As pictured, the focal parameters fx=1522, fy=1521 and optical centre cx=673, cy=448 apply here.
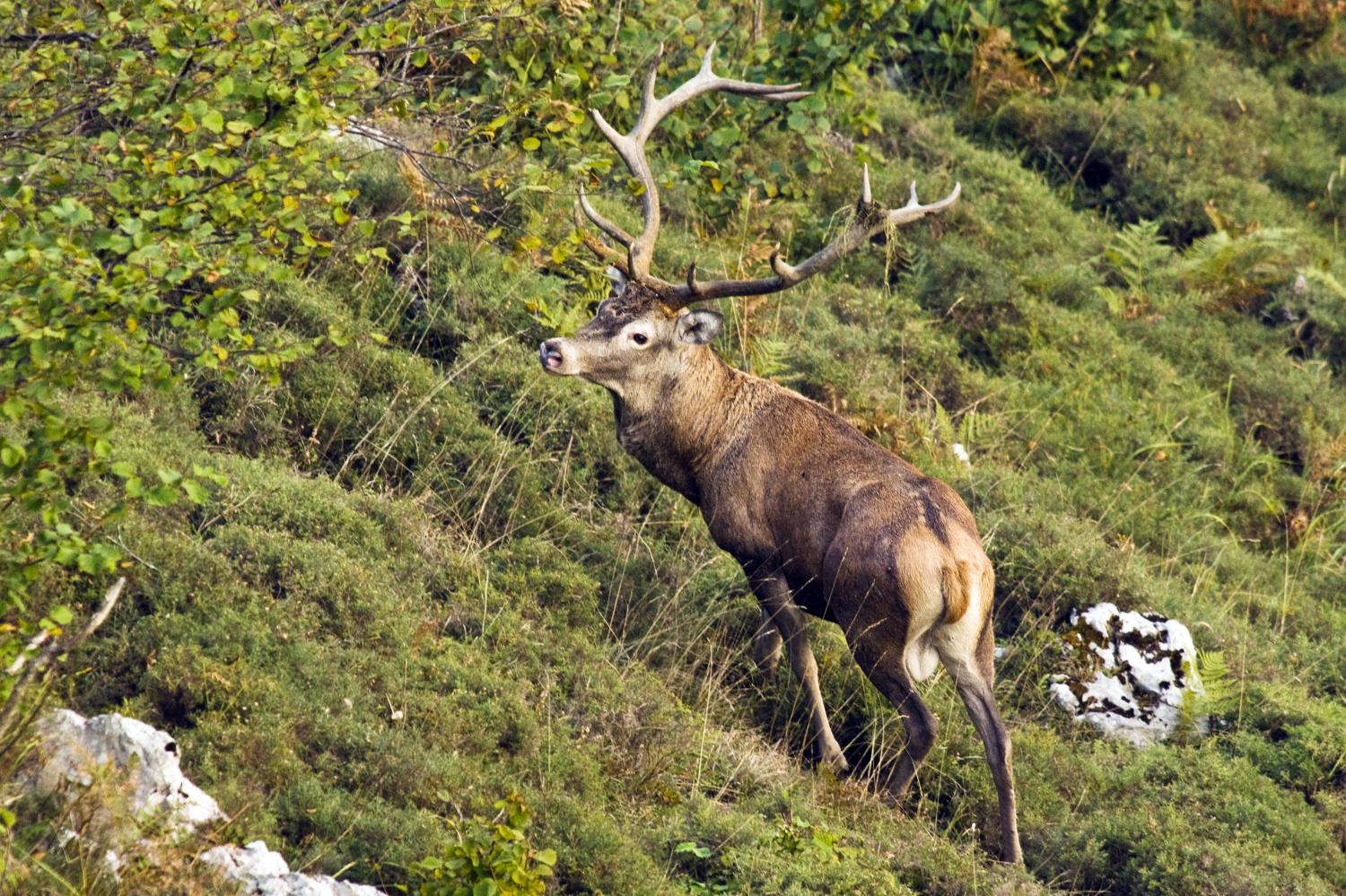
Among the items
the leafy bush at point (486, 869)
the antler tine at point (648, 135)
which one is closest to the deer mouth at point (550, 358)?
the antler tine at point (648, 135)

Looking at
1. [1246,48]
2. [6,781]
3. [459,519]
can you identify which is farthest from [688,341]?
[1246,48]

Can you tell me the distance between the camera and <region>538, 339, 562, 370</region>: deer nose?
772 cm

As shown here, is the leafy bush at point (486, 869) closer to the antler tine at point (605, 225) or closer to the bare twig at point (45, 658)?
the bare twig at point (45, 658)

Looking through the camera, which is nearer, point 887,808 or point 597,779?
point 597,779

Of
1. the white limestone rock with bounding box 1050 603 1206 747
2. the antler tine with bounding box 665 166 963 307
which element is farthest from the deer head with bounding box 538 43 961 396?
the white limestone rock with bounding box 1050 603 1206 747

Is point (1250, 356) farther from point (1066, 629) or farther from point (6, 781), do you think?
point (6, 781)

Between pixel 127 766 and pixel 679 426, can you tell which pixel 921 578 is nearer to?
pixel 679 426

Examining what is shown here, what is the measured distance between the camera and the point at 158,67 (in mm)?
5918

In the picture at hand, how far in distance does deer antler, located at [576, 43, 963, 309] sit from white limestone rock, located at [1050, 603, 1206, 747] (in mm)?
2504

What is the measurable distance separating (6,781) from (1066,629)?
5.62 m

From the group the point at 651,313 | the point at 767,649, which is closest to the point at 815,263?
the point at 651,313

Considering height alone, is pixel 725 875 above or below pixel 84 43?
below

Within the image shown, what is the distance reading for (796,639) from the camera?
7789 millimetres

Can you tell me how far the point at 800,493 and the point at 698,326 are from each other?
110 centimetres
